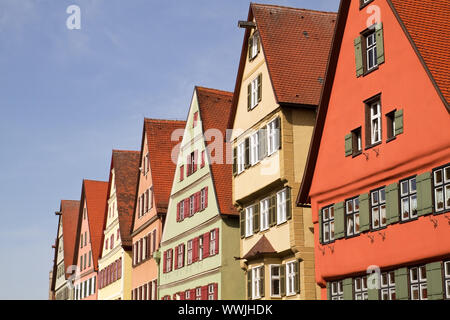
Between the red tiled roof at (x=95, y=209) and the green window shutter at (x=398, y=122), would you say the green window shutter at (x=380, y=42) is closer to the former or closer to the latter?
the green window shutter at (x=398, y=122)

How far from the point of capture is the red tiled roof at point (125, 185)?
5509cm

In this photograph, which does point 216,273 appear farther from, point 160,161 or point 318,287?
point 160,161

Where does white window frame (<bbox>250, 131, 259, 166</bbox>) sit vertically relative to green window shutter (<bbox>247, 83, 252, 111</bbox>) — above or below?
below

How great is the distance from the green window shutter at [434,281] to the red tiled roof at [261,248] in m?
10.1

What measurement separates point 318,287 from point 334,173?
186 inches

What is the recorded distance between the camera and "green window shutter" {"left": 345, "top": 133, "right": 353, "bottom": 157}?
84.3ft

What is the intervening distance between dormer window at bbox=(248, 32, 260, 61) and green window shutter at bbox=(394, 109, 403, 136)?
37.2 ft

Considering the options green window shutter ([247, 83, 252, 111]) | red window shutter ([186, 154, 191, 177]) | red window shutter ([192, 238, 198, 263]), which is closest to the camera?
green window shutter ([247, 83, 252, 111])

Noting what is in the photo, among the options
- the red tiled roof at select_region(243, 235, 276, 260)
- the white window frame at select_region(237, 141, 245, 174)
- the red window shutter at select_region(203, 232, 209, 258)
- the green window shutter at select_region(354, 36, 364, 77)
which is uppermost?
the green window shutter at select_region(354, 36, 364, 77)

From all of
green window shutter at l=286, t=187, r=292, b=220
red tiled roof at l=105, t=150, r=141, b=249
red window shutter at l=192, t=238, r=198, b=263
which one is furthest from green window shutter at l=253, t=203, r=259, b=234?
red tiled roof at l=105, t=150, r=141, b=249

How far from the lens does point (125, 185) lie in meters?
57.6

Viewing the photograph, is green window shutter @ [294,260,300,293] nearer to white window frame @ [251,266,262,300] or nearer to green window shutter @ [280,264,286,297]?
green window shutter @ [280,264,286,297]

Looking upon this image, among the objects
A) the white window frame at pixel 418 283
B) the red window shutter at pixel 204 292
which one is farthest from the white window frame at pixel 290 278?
the red window shutter at pixel 204 292
